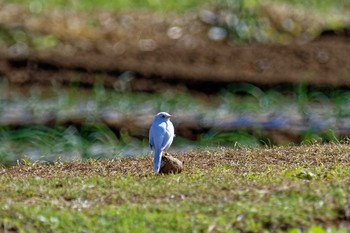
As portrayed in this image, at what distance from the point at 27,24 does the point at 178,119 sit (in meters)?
5.44

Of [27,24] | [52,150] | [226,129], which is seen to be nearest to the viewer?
[52,150]

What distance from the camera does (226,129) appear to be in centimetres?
1132

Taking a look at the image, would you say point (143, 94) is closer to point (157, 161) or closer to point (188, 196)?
point (157, 161)

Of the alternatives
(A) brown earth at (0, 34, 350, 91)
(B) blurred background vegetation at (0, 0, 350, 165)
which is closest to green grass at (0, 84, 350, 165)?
(B) blurred background vegetation at (0, 0, 350, 165)

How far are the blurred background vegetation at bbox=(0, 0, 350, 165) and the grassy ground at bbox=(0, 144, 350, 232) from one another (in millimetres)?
1384

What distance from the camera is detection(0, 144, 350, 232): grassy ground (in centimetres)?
688

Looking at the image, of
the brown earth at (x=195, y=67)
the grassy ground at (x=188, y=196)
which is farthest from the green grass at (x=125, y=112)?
the grassy ground at (x=188, y=196)

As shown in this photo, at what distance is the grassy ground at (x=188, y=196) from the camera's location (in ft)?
22.6

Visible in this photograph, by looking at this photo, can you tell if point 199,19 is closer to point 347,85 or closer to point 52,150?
point 347,85

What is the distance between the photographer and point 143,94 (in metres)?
13.4

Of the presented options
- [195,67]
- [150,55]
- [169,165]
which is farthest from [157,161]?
[150,55]

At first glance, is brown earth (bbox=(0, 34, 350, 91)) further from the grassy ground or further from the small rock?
the small rock

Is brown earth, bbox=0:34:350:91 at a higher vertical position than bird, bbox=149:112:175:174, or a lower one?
lower

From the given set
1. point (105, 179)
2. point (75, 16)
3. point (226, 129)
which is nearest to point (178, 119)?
point (226, 129)
